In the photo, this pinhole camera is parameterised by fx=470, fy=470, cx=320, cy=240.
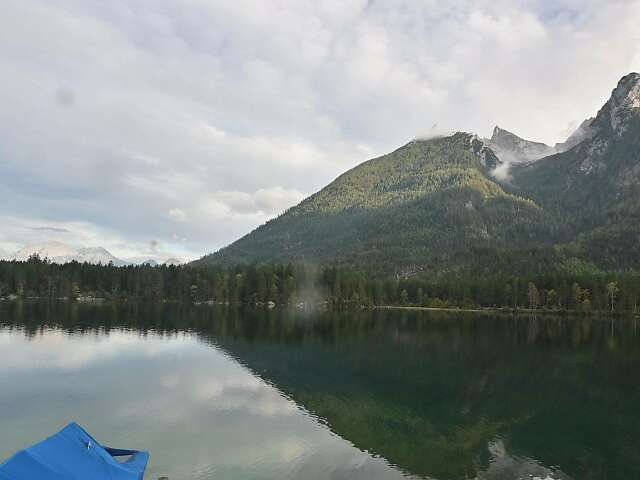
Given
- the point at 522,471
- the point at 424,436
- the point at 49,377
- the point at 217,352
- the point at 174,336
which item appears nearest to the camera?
the point at 522,471

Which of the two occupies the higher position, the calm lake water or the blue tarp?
the blue tarp

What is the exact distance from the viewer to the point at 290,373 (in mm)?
72562

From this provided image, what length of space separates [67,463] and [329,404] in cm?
3309

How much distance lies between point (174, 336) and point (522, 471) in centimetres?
9177

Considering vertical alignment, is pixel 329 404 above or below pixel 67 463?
below

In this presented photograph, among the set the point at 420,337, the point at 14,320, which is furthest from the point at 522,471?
the point at 14,320

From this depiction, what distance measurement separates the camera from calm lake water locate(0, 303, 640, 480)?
38.1 meters

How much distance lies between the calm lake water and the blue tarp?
6241 mm

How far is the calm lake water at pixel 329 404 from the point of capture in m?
38.1

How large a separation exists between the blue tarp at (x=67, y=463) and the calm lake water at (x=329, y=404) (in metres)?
6.24

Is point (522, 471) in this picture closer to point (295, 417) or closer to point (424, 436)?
point (424, 436)

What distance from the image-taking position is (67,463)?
26.5m

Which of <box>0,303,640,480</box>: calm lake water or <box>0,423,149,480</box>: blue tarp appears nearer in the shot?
<box>0,423,149,480</box>: blue tarp

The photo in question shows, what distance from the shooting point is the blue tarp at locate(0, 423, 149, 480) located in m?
24.6
